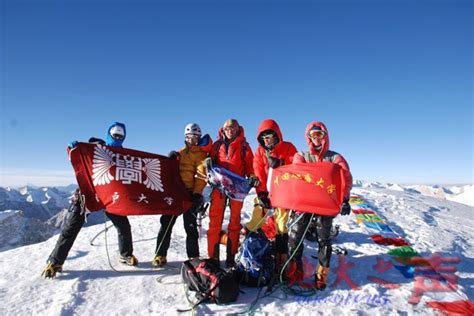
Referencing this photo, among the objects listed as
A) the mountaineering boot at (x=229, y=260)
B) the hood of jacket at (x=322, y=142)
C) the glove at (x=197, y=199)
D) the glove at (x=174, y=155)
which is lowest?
the mountaineering boot at (x=229, y=260)

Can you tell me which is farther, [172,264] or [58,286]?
[172,264]

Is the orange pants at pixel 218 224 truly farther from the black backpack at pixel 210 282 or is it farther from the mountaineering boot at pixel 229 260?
the black backpack at pixel 210 282

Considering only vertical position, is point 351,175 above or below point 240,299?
above

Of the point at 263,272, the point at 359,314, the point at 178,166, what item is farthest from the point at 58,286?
the point at 359,314

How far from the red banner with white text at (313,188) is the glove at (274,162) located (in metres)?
0.54

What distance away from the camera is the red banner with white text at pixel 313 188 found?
194 inches

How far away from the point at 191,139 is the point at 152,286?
9.84 feet

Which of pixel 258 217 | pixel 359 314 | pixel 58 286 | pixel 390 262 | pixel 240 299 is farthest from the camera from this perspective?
pixel 258 217

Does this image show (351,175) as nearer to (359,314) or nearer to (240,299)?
(359,314)

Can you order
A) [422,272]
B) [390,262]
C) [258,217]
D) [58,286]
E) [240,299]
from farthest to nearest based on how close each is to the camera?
[258,217]
[390,262]
[422,272]
[58,286]
[240,299]

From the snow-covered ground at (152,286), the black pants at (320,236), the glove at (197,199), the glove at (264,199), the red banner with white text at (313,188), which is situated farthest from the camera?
the glove at (197,199)

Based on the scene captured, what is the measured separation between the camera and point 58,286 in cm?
498

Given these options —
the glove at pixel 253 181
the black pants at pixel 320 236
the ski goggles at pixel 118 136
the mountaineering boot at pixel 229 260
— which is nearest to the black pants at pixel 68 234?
the ski goggles at pixel 118 136

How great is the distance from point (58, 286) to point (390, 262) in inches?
268
